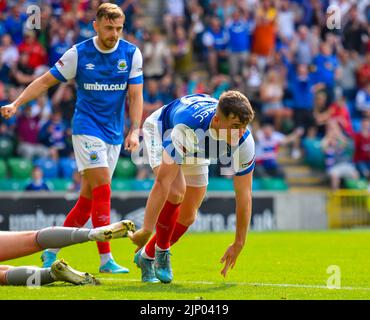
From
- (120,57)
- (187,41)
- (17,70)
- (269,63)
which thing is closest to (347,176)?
(269,63)

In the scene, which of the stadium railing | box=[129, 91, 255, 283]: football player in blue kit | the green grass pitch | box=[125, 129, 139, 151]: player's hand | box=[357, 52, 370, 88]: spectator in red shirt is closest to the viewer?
the green grass pitch

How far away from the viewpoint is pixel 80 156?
10.1 metres

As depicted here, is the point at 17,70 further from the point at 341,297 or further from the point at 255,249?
the point at 341,297

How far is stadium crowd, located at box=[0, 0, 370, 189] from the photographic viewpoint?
20.2 meters

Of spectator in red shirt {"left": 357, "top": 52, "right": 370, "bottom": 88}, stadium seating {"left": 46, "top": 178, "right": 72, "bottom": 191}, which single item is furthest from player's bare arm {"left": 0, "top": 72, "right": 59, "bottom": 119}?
spectator in red shirt {"left": 357, "top": 52, "right": 370, "bottom": 88}

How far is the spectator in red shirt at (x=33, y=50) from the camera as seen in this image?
Result: 2053cm

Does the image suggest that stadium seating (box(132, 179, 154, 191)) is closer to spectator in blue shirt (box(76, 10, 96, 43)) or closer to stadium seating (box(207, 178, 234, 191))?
stadium seating (box(207, 178, 234, 191))

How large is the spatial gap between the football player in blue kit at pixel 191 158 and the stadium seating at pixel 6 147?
35.0ft

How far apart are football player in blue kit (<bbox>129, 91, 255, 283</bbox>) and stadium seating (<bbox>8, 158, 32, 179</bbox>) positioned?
1037 centimetres

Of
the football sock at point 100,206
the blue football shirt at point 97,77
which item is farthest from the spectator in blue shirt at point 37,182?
the football sock at point 100,206

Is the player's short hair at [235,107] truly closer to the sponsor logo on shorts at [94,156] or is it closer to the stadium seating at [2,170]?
the sponsor logo on shorts at [94,156]

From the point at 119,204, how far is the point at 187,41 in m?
6.07

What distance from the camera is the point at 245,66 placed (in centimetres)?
2397

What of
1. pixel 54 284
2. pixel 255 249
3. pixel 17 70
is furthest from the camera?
pixel 17 70
